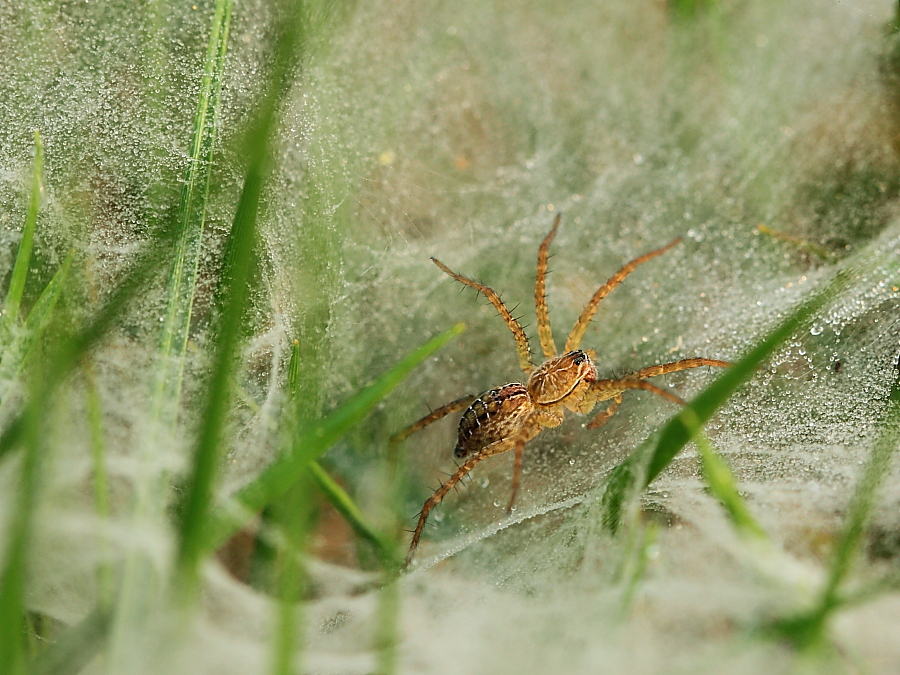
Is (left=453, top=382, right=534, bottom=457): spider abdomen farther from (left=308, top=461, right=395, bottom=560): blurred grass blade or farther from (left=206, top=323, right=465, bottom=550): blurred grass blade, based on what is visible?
(left=206, top=323, right=465, bottom=550): blurred grass blade

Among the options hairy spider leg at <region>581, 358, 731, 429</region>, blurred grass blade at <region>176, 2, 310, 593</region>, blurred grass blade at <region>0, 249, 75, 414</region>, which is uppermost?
hairy spider leg at <region>581, 358, 731, 429</region>

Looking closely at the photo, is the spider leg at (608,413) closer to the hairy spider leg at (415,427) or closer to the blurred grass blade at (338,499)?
the hairy spider leg at (415,427)

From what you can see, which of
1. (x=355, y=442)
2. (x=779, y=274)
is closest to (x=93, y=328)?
(x=355, y=442)

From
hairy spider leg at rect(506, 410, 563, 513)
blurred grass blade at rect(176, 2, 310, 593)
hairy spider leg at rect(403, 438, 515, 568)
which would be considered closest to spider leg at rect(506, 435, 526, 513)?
hairy spider leg at rect(506, 410, 563, 513)

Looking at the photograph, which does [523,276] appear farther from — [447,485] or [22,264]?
[22,264]

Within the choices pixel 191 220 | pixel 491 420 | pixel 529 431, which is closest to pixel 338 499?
pixel 491 420

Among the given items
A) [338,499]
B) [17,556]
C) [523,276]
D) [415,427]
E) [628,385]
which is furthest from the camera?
[523,276]

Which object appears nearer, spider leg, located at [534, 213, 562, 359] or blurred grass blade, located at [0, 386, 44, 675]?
blurred grass blade, located at [0, 386, 44, 675]

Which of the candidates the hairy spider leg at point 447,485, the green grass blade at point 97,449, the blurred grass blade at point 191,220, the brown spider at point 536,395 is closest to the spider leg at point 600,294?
the brown spider at point 536,395
